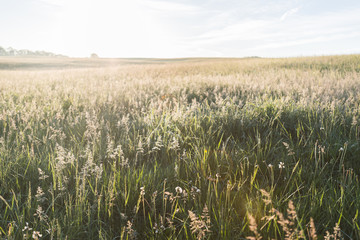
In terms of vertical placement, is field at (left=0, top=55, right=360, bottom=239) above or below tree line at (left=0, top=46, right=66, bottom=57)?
below

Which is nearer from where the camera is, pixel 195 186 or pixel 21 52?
pixel 195 186

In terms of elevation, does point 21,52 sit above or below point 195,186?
above

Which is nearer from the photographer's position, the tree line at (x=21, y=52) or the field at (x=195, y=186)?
the field at (x=195, y=186)

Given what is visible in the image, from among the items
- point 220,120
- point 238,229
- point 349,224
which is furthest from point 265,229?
point 220,120

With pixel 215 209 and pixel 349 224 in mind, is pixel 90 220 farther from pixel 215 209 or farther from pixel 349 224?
pixel 349 224

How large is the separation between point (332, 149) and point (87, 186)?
2.36 meters

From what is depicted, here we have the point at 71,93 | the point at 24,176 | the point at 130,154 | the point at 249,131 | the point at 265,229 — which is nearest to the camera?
the point at 265,229

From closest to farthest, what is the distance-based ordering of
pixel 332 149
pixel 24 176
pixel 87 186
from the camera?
pixel 87 186 → pixel 24 176 → pixel 332 149

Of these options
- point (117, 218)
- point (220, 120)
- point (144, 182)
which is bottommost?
point (117, 218)

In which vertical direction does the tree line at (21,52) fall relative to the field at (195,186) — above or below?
above

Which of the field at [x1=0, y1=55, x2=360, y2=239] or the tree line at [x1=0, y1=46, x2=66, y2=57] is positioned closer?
the field at [x1=0, y1=55, x2=360, y2=239]

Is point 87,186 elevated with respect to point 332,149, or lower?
lower

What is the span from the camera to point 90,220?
64.5 inches

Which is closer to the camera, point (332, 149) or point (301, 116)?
point (332, 149)
